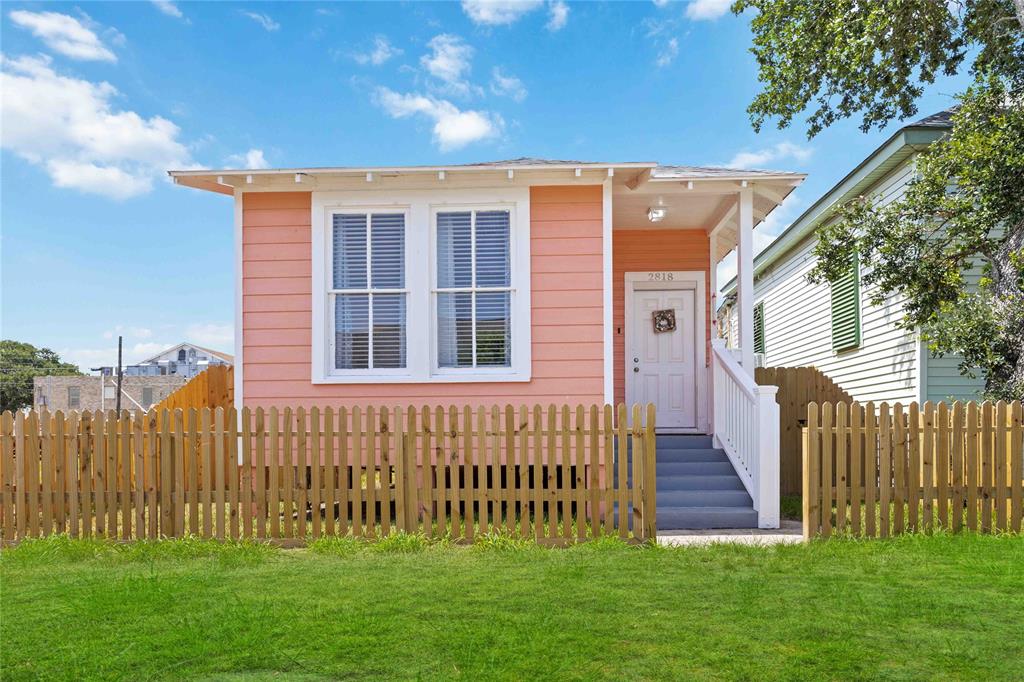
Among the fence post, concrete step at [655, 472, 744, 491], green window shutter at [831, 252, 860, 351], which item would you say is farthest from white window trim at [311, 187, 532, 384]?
green window shutter at [831, 252, 860, 351]

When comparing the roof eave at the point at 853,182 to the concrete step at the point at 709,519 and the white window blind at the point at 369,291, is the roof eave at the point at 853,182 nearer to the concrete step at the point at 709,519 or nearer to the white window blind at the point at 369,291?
the concrete step at the point at 709,519

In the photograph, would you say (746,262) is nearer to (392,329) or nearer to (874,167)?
(874,167)

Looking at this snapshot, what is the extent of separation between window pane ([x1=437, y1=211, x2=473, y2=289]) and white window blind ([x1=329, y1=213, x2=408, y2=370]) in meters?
0.41

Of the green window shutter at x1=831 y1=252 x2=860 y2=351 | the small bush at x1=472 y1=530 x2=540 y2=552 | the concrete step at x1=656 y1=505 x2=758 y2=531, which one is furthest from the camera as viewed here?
the green window shutter at x1=831 y1=252 x2=860 y2=351

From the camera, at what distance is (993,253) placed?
9.07 metres

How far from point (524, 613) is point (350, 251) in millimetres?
5119

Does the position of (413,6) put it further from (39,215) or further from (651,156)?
(39,215)

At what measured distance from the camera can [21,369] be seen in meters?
68.8

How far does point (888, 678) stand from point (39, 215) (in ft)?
177

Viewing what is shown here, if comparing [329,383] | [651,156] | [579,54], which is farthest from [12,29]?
[579,54]

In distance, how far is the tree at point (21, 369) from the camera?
66625 mm

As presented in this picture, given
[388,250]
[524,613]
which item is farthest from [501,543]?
[388,250]

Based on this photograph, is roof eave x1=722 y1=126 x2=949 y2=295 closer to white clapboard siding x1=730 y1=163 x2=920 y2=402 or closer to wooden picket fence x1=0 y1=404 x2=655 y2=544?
white clapboard siding x1=730 y1=163 x2=920 y2=402

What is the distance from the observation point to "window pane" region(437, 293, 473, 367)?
8367 millimetres
